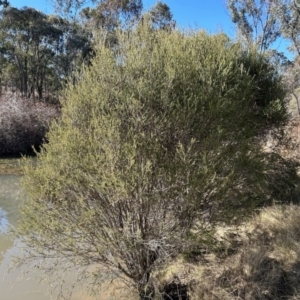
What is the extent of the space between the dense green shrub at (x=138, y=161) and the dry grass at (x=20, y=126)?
15.2 metres

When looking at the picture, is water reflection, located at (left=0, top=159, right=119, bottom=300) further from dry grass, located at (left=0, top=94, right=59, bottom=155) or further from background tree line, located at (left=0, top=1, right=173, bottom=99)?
background tree line, located at (left=0, top=1, right=173, bottom=99)

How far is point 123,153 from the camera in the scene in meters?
3.51

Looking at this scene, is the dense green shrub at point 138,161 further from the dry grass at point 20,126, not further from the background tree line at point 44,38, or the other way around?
the background tree line at point 44,38

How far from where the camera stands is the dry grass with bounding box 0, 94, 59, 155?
1883 centimetres

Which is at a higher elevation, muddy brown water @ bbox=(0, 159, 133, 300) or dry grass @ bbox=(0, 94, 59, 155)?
dry grass @ bbox=(0, 94, 59, 155)

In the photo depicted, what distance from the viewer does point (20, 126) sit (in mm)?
19172

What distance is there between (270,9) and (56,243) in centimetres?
1757

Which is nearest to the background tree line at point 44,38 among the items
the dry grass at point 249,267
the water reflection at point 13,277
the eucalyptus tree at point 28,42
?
the eucalyptus tree at point 28,42

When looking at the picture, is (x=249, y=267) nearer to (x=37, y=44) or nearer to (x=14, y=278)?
(x=14, y=278)

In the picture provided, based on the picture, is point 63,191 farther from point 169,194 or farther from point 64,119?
point 169,194

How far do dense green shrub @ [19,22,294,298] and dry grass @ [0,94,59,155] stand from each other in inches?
597

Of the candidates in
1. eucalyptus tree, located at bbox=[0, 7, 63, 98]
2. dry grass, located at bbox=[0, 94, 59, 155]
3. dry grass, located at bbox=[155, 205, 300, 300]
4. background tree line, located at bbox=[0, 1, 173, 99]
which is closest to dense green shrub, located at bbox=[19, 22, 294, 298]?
dry grass, located at bbox=[155, 205, 300, 300]

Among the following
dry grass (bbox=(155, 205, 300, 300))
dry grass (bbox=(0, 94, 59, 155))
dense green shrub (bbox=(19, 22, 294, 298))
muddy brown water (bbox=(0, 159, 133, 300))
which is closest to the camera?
dense green shrub (bbox=(19, 22, 294, 298))

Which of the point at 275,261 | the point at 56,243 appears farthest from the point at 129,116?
the point at 275,261
